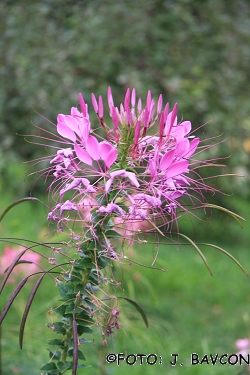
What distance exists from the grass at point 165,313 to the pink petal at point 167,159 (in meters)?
1.12

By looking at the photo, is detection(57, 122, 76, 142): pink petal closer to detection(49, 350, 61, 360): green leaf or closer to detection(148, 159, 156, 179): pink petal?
detection(148, 159, 156, 179): pink petal

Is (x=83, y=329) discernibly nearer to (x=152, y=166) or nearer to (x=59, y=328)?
(x=59, y=328)

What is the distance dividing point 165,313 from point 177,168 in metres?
3.06

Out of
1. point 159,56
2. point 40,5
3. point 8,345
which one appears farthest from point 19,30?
point 8,345

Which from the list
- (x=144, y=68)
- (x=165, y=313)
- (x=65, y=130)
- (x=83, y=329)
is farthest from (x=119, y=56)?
(x=83, y=329)

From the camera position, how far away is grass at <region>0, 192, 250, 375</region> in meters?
2.35

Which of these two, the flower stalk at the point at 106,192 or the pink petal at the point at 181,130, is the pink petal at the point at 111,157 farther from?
the pink petal at the point at 181,130

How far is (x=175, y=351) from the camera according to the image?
3.26 metres

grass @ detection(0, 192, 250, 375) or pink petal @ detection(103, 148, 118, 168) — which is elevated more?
pink petal @ detection(103, 148, 118, 168)

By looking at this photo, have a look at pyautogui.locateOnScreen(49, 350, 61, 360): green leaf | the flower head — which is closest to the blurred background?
pyautogui.locateOnScreen(49, 350, 61, 360): green leaf

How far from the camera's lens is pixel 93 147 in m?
0.93

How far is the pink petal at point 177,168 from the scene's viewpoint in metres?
0.93

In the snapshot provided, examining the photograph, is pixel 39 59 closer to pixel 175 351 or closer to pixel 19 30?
pixel 19 30

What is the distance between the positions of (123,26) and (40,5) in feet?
2.31
